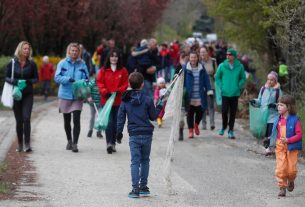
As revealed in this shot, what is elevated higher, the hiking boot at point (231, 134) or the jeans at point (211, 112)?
the jeans at point (211, 112)

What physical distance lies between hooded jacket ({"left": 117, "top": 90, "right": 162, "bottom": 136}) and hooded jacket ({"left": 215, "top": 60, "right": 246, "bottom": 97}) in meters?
5.96

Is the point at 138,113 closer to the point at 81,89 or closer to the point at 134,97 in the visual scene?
the point at 134,97

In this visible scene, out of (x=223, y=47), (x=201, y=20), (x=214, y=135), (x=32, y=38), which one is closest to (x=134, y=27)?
(x=32, y=38)

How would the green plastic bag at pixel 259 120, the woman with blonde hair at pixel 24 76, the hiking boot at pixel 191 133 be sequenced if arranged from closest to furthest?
the woman with blonde hair at pixel 24 76
the green plastic bag at pixel 259 120
the hiking boot at pixel 191 133

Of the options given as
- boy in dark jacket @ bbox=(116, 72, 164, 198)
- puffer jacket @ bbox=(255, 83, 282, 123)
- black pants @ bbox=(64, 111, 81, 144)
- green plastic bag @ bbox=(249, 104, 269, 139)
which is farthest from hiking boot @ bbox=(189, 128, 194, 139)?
boy in dark jacket @ bbox=(116, 72, 164, 198)

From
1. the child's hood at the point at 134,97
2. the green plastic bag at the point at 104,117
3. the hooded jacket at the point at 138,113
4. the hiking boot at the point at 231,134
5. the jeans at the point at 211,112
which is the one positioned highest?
the child's hood at the point at 134,97

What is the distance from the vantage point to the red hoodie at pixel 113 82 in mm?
13078

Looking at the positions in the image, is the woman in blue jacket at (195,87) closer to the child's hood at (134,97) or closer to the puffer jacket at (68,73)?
the puffer jacket at (68,73)

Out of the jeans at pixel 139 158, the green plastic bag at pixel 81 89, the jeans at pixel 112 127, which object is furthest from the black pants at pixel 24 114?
the jeans at pixel 139 158

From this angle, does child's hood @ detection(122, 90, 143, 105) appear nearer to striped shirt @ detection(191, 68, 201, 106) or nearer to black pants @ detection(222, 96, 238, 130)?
striped shirt @ detection(191, 68, 201, 106)

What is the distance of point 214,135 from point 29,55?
481 centimetres

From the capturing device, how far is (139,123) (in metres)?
9.48

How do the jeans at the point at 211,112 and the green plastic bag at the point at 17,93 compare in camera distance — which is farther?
the jeans at the point at 211,112

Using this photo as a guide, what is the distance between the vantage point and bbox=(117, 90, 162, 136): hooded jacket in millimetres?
9484
